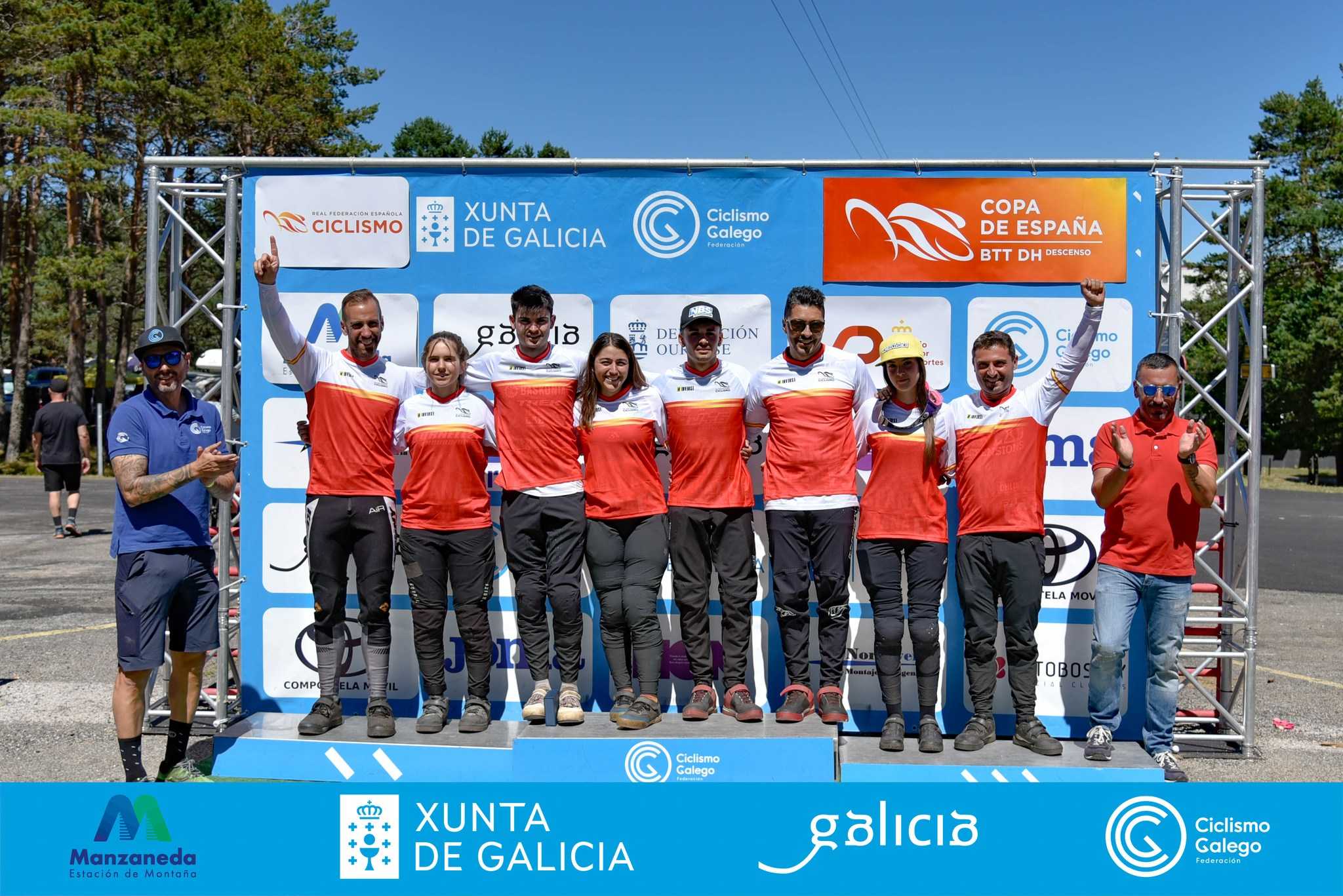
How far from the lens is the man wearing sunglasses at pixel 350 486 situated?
5.36m

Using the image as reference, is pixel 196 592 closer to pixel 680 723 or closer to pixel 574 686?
pixel 574 686

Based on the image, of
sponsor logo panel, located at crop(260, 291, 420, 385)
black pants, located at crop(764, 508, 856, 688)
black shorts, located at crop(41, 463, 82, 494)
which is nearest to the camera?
black pants, located at crop(764, 508, 856, 688)

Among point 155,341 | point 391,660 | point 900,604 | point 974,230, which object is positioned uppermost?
point 974,230

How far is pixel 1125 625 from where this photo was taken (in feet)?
17.5

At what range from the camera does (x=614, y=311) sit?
19.7 ft

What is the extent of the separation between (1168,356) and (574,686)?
351cm

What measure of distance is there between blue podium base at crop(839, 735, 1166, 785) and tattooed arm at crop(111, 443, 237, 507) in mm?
3226

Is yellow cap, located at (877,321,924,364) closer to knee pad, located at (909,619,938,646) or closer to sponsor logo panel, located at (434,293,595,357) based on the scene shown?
knee pad, located at (909,619,938,646)

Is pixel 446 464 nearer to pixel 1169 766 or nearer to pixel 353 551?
pixel 353 551

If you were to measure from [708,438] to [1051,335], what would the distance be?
2.11m

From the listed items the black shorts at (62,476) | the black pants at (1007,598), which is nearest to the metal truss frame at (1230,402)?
the black pants at (1007,598)

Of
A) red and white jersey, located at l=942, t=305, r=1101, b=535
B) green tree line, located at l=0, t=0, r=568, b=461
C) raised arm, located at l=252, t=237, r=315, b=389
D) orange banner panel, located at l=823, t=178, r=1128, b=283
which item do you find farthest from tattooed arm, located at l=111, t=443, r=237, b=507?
green tree line, located at l=0, t=0, r=568, b=461

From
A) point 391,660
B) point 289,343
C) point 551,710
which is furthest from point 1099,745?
point 289,343

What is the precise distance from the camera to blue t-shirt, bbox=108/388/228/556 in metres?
4.88
